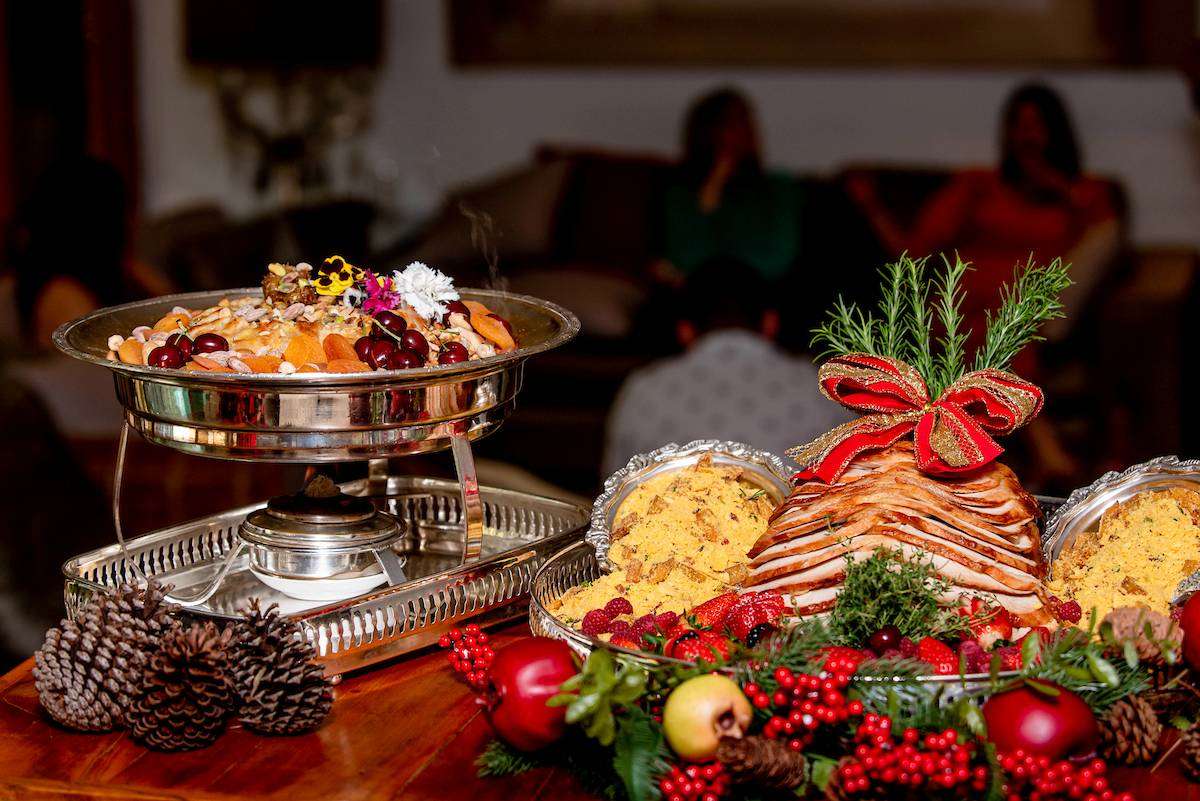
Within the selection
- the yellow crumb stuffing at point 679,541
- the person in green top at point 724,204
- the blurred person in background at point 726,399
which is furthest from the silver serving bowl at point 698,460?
the person in green top at point 724,204

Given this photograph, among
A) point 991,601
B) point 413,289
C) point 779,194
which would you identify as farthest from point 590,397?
point 991,601

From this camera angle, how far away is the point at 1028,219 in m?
3.85

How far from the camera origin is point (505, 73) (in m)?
4.83

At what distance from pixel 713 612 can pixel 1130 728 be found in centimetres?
34

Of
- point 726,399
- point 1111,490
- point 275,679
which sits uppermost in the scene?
point 1111,490

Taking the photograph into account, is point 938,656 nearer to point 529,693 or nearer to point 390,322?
point 529,693

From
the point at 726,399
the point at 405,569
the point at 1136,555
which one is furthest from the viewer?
the point at 726,399

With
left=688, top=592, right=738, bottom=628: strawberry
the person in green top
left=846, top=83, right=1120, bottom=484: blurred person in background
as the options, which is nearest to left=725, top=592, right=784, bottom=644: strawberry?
left=688, top=592, right=738, bottom=628: strawberry

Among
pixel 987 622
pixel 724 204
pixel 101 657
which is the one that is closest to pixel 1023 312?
pixel 987 622

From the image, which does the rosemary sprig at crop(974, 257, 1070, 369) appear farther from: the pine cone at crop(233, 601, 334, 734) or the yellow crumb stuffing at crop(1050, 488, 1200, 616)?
the pine cone at crop(233, 601, 334, 734)

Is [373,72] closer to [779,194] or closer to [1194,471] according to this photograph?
[779,194]

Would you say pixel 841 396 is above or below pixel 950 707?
above

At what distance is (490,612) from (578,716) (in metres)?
0.41

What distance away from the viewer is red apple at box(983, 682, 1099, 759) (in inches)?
39.3
